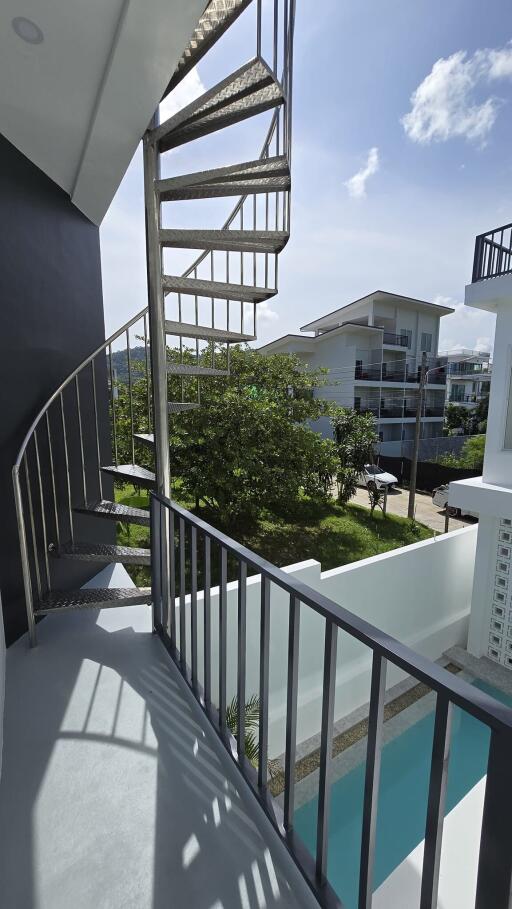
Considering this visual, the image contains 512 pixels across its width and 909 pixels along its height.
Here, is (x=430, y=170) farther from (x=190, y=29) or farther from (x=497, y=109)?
(x=190, y=29)

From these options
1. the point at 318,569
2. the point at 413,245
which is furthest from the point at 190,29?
Answer: the point at 413,245

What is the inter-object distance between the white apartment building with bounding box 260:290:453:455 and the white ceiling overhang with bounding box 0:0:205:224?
13169 millimetres

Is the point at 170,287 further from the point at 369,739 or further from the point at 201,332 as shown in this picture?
the point at 369,739

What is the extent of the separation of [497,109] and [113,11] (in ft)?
19.4

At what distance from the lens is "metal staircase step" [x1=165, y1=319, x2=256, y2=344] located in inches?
96.9

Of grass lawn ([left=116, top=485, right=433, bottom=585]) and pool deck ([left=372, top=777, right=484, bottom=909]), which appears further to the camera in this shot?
grass lawn ([left=116, top=485, right=433, bottom=585])

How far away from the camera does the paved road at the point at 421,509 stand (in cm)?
955

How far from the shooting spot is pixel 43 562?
2.40m

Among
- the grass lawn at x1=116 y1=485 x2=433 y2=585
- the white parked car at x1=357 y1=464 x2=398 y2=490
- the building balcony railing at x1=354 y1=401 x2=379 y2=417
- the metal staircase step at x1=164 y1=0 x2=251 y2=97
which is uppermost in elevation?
the metal staircase step at x1=164 y1=0 x2=251 y2=97

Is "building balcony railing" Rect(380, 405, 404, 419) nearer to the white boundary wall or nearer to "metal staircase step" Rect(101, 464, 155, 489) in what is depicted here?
the white boundary wall

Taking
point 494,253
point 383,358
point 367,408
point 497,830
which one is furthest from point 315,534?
point 383,358

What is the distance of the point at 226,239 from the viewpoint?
232 centimetres

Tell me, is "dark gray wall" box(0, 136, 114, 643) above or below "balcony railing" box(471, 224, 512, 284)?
below

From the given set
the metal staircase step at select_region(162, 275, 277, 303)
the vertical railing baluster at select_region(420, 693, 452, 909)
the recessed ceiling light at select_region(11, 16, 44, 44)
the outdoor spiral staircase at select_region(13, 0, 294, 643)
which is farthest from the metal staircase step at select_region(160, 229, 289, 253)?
the vertical railing baluster at select_region(420, 693, 452, 909)
